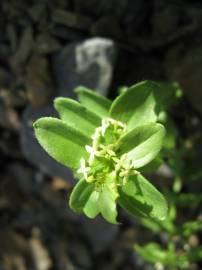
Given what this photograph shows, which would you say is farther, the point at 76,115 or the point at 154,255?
the point at 154,255

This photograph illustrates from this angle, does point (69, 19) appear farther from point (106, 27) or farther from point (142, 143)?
point (142, 143)

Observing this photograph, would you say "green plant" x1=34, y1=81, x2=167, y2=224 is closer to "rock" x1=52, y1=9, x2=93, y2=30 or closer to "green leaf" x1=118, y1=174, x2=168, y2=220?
"green leaf" x1=118, y1=174, x2=168, y2=220

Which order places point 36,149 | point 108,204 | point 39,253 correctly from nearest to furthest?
point 108,204 → point 36,149 → point 39,253

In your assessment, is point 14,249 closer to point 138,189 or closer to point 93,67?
point 93,67

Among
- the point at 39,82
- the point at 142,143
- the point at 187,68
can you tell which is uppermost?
the point at 39,82

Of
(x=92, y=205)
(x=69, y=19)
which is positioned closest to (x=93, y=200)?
(x=92, y=205)

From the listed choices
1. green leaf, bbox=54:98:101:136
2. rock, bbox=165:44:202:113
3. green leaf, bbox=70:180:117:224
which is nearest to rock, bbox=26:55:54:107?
rock, bbox=165:44:202:113
